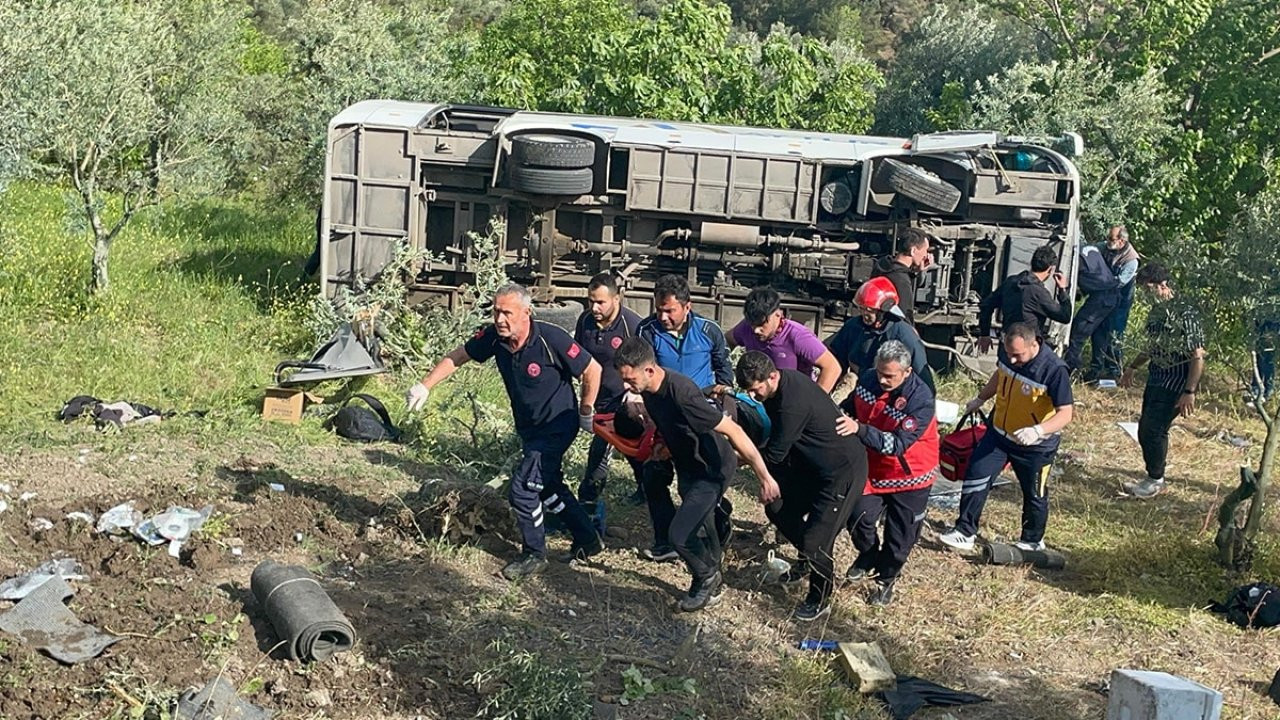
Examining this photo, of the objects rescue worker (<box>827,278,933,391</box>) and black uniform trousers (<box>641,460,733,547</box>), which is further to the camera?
rescue worker (<box>827,278,933,391</box>)

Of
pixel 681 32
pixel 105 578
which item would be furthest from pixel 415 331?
pixel 681 32

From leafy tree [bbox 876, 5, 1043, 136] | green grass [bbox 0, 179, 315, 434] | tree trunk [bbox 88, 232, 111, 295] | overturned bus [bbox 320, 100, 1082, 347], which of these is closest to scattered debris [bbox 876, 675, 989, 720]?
green grass [bbox 0, 179, 315, 434]

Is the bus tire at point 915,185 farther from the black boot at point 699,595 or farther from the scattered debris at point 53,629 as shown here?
the scattered debris at point 53,629

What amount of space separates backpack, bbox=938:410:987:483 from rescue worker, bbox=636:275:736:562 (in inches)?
55.5

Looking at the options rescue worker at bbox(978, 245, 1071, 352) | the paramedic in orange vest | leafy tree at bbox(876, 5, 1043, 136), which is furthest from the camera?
leafy tree at bbox(876, 5, 1043, 136)

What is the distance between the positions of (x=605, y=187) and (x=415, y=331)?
234cm

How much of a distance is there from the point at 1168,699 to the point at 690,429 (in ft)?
7.99

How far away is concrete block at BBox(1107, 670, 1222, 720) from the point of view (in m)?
5.62

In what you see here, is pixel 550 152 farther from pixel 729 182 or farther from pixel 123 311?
pixel 123 311

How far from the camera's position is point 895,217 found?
44.5 ft

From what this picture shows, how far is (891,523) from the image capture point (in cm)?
756

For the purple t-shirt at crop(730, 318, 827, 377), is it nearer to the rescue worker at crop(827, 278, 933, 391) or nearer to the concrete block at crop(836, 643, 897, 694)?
the rescue worker at crop(827, 278, 933, 391)

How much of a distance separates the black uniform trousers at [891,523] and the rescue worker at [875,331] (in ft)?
3.03

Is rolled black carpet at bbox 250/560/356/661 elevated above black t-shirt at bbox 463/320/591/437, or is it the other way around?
black t-shirt at bbox 463/320/591/437
